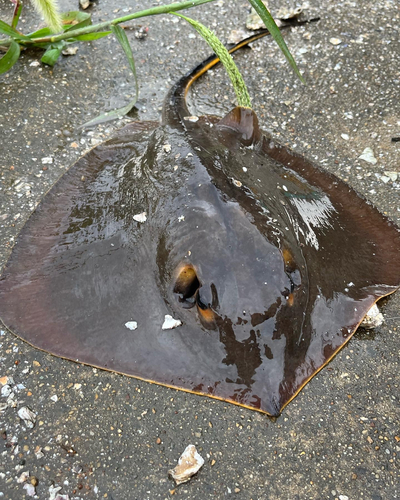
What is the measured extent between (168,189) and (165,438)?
1360 millimetres

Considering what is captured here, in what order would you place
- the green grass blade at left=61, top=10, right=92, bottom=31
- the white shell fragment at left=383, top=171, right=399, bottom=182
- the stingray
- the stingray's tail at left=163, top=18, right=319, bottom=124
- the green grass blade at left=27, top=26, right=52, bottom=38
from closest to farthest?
1. the stingray
2. the stingray's tail at left=163, top=18, right=319, bottom=124
3. the white shell fragment at left=383, top=171, right=399, bottom=182
4. the green grass blade at left=61, top=10, right=92, bottom=31
5. the green grass blade at left=27, top=26, right=52, bottom=38

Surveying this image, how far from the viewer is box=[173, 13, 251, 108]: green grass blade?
3.21 meters

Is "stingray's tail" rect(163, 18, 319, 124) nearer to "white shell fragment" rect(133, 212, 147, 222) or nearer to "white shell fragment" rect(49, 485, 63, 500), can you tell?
"white shell fragment" rect(133, 212, 147, 222)

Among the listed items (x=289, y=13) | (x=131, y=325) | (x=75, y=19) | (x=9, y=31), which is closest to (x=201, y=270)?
(x=131, y=325)

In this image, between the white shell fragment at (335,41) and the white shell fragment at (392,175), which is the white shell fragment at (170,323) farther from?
the white shell fragment at (335,41)

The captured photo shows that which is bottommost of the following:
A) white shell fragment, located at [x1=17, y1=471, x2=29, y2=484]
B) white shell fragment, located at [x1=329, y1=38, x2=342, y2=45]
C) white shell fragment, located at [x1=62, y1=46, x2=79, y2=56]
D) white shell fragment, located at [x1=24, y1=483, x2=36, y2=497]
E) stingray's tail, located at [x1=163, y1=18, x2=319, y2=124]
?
white shell fragment, located at [x1=329, y1=38, x2=342, y2=45]

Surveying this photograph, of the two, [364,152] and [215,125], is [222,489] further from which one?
[364,152]

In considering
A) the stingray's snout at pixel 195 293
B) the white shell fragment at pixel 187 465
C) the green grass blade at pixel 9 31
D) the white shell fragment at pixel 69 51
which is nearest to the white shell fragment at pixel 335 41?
the white shell fragment at pixel 69 51

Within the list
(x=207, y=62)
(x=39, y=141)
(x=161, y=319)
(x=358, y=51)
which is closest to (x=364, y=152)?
(x=358, y=51)

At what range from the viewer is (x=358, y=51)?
4414mm

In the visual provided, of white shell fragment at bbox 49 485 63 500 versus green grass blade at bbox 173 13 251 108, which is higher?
green grass blade at bbox 173 13 251 108

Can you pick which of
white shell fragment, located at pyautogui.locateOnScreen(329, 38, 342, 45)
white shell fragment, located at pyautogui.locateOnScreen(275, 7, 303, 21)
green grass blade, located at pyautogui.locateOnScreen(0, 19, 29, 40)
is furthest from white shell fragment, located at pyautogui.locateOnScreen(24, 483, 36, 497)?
white shell fragment, located at pyautogui.locateOnScreen(275, 7, 303, 21)

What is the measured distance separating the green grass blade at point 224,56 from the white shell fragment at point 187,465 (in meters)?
2.51

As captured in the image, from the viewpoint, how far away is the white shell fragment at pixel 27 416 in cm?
228
